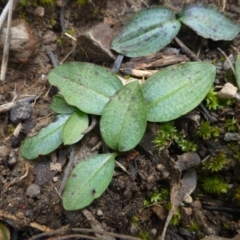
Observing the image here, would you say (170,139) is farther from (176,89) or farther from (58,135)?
(58,135)

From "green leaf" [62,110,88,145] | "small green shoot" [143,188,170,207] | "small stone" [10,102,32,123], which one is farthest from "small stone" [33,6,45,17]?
"small green shoot" [143,188,170,207]

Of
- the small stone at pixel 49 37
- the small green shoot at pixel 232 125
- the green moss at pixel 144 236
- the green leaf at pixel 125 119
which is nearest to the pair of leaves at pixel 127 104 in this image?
the green leaf at pixel 125 119

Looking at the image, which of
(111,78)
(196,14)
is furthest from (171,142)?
(196,14)

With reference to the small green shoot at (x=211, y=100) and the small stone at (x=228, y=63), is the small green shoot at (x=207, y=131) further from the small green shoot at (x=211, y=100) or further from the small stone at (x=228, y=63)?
the small stone at (x=228, y=63)

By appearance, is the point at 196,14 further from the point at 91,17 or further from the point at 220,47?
the point at 91,17

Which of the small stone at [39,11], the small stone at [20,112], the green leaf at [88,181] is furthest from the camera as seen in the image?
the small stone at [39,11]

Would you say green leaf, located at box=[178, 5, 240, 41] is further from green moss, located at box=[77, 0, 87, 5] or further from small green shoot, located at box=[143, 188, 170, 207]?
small green shoot, located at box=[143, 188, 170, 207]

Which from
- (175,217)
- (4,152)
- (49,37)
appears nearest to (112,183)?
(175,217)
